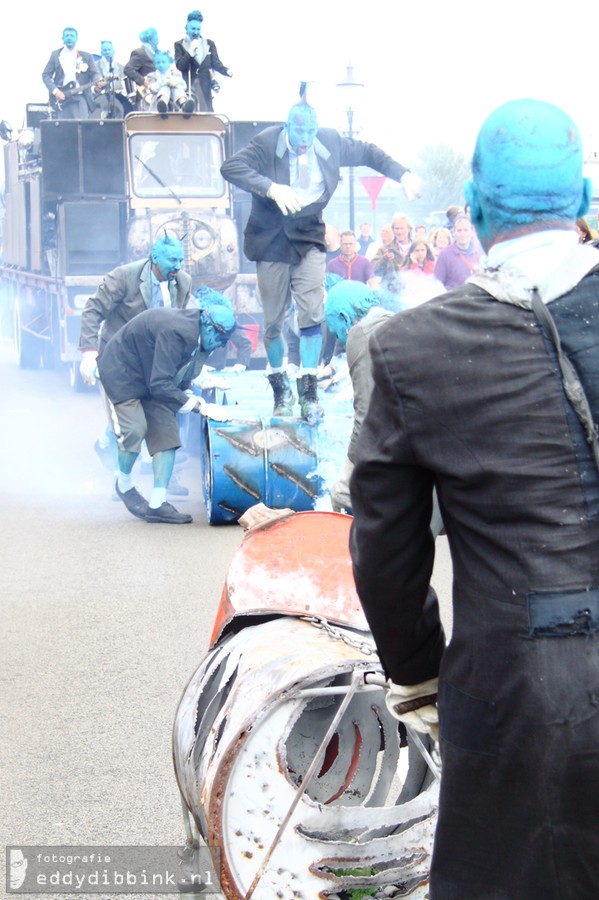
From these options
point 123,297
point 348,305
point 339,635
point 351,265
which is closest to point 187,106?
point 351,265

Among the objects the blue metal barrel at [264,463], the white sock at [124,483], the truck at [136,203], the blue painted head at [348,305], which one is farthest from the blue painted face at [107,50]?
the blue painted head at [348,305]

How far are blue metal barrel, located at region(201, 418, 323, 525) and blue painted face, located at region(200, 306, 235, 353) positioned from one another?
0.52 m

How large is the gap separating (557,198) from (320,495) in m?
6.17

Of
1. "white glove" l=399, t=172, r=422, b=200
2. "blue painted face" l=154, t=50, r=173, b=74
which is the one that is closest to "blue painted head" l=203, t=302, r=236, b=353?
"white glove" l=399, t=172, r=422, b=200

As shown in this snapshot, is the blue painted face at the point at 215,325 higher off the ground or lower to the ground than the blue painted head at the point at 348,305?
lower

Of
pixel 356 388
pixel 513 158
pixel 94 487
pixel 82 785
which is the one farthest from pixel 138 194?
pixel 513 158

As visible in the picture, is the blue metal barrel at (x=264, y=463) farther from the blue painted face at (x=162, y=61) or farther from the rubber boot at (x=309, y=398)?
the blue painted face at (x=162, y=61)

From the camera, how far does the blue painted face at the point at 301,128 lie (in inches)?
318

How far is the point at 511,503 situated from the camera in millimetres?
1834

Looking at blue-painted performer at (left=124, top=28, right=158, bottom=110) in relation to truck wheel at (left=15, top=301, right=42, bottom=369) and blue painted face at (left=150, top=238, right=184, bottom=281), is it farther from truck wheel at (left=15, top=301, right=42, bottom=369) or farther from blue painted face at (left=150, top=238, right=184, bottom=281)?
blue painted face at (left=150, top=238, right=184, bottom=281)

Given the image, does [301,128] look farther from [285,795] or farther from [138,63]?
[138,63]

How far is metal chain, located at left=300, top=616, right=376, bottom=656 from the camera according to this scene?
8.99 ft

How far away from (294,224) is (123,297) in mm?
1628

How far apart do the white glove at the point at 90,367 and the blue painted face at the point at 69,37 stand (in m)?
9.81
